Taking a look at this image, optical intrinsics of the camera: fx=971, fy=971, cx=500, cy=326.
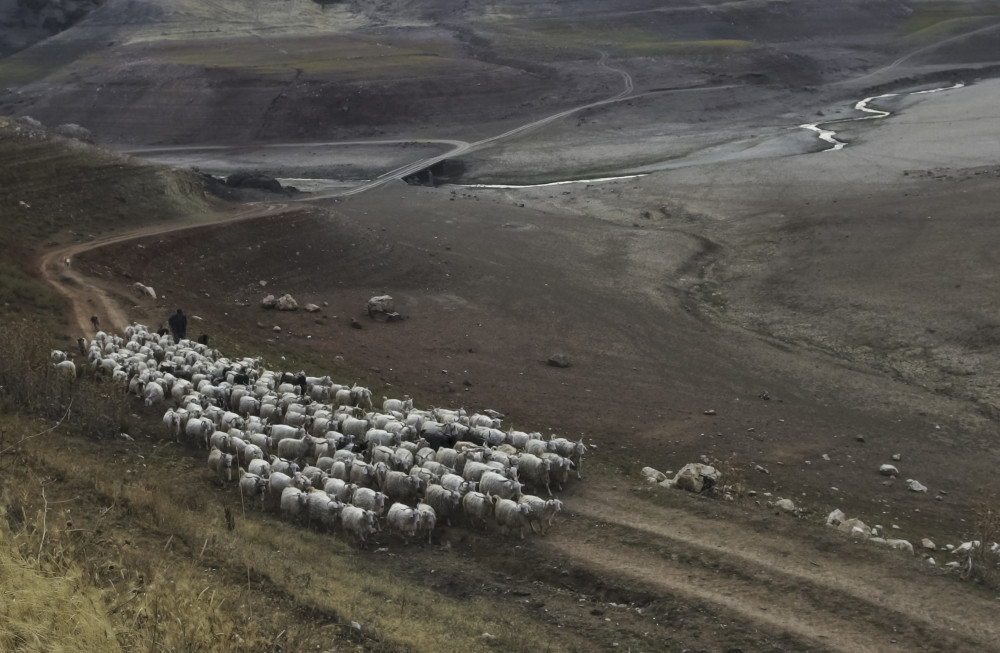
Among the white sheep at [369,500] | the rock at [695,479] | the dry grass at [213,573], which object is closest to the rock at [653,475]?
the rock at [695,479]

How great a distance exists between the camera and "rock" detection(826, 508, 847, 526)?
16.4 m

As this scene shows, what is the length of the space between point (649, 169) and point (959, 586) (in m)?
46.4

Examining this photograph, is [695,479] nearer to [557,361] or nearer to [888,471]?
[888,471]

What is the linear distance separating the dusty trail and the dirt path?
14.4 metres

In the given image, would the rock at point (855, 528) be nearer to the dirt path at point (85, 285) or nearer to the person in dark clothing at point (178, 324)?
the person in dark clothing at point (178, 324)

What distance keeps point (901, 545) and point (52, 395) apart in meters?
14.2

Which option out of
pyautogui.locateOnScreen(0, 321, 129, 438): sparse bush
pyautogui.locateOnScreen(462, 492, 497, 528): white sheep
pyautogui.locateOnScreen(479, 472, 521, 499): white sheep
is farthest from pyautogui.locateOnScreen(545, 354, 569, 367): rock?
pyautogui.locateOnScreen(462, 492, 497, 528): white sheep

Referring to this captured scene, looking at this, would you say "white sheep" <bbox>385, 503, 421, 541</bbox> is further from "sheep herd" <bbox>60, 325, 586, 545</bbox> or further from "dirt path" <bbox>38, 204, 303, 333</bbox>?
"dirt path" <bbox>38, 204, 303, 333</bbox>

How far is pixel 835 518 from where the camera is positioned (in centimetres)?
1656

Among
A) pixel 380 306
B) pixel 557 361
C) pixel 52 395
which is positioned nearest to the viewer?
pixel 52 395

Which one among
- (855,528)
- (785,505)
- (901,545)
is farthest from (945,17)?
(901,545)

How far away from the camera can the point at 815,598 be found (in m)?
12.6

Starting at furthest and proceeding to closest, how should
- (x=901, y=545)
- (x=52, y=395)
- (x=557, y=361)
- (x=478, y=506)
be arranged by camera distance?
(x=557, y=361) → (x=52, y=395) → (x=901, y=545) → (x=478, y=506)

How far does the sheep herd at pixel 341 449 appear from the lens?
14.5m
